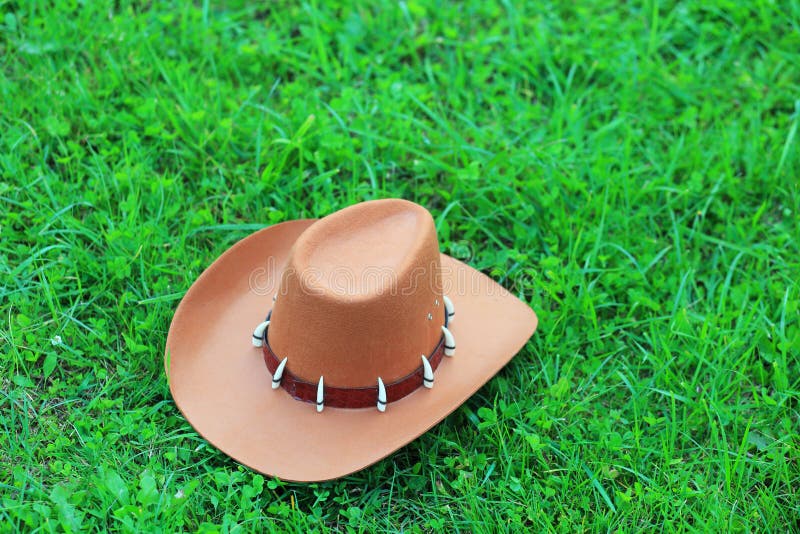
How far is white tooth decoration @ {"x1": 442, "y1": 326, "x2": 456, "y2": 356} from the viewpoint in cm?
332

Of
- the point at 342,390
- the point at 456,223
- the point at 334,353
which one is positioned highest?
the point at 334,353

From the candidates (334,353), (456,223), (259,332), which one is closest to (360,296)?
(334,353)

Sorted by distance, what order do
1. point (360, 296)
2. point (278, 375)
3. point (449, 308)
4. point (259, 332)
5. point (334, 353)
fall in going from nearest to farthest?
point (360, 296) < point (334, 353) < point (278, 375) < point (259, 332) < point (449, 308)

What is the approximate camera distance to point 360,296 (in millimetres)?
2889

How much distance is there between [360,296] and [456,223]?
4.96 ft

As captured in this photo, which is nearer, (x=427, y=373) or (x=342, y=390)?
(x=342, y=390)

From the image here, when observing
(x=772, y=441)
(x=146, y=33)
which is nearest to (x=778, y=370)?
(x=772, y=441)

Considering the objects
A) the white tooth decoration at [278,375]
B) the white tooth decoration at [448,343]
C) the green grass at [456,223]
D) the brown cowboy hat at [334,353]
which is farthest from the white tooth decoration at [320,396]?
the white tooth decoration at [448,343]

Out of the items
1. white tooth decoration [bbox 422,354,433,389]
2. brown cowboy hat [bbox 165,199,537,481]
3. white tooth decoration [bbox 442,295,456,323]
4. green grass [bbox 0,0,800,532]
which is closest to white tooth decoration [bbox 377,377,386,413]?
brown cowboy hat [bbox 165,199,537,481]

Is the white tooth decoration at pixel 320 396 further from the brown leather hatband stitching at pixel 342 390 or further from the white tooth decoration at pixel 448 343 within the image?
the white tooth decoration at pixel 448 343

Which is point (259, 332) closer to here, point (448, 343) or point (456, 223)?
point (448, 343)

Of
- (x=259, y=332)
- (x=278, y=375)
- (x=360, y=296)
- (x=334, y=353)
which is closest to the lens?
(x=360, y=296)

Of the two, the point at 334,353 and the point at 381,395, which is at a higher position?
the point at 334,353

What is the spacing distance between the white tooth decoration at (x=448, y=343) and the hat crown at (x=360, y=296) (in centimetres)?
13
